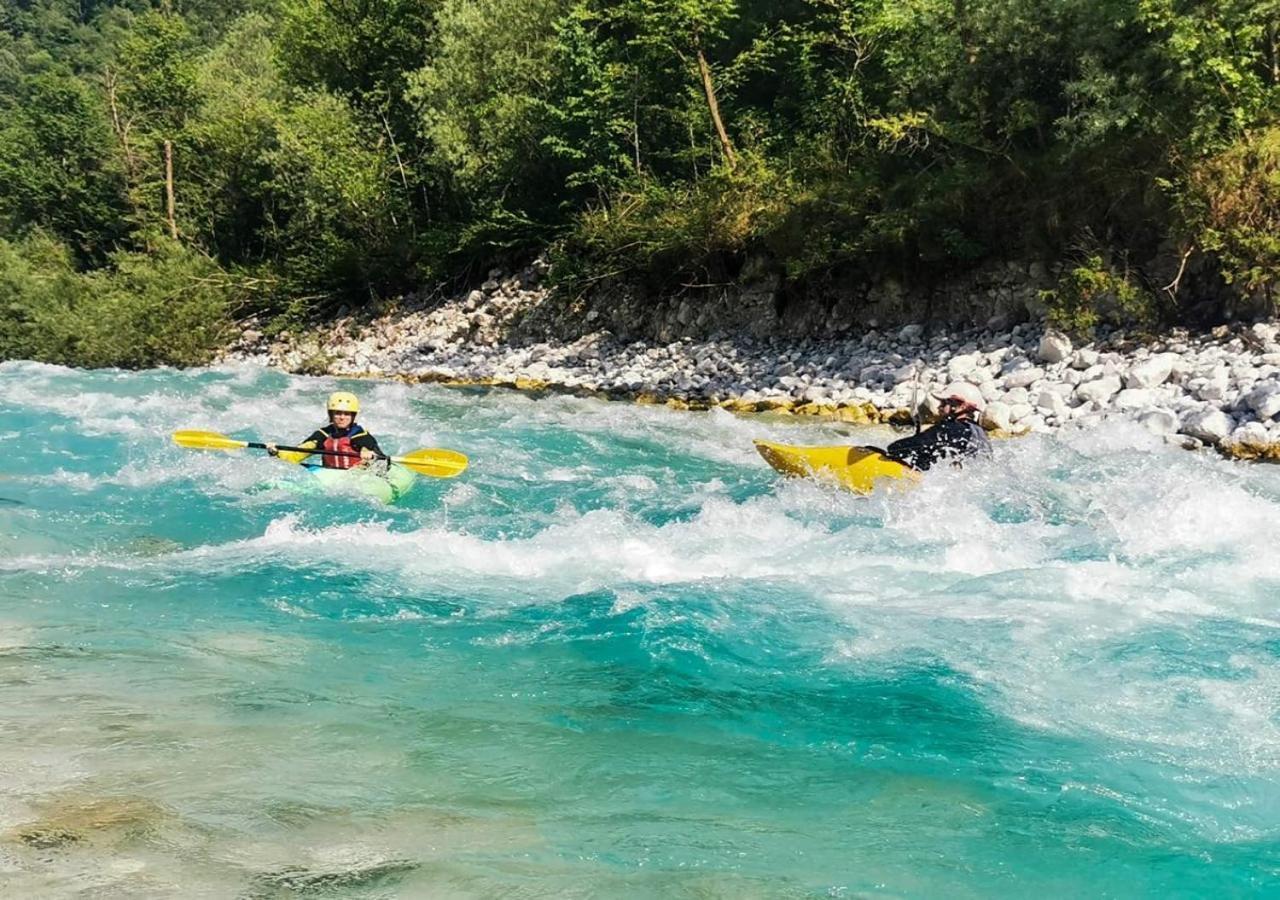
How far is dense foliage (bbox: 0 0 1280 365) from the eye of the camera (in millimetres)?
11781

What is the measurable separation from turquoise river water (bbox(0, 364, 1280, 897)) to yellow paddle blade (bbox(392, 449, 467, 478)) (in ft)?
0.88

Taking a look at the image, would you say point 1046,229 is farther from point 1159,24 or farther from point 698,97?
point 698,97

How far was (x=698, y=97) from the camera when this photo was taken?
1850 centimetres

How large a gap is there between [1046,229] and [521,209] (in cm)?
1125

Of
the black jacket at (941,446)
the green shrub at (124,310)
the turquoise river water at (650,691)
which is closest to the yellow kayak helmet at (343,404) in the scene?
the turquoise river water at (650,691)

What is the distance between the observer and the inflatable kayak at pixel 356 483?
27.0 ft

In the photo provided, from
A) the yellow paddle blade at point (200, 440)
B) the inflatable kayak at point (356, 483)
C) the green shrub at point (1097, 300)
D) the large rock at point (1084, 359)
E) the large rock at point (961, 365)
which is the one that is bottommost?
the inflatable kayak at point (356, 483)

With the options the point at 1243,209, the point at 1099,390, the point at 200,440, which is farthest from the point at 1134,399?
the point at 200,440

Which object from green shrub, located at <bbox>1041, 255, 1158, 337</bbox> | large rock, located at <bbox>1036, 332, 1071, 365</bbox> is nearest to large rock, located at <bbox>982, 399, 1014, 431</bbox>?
large rock, located at <bbox>1036, 332, 1071, 365</bbox>

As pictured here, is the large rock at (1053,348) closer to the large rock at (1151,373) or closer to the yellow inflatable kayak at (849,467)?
the large rock at (1151,373)

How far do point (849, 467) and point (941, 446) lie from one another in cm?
77

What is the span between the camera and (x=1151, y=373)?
10.8m

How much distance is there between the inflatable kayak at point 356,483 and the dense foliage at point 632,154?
8647mm

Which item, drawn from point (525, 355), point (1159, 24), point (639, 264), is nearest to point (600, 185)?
point (639, 264)
